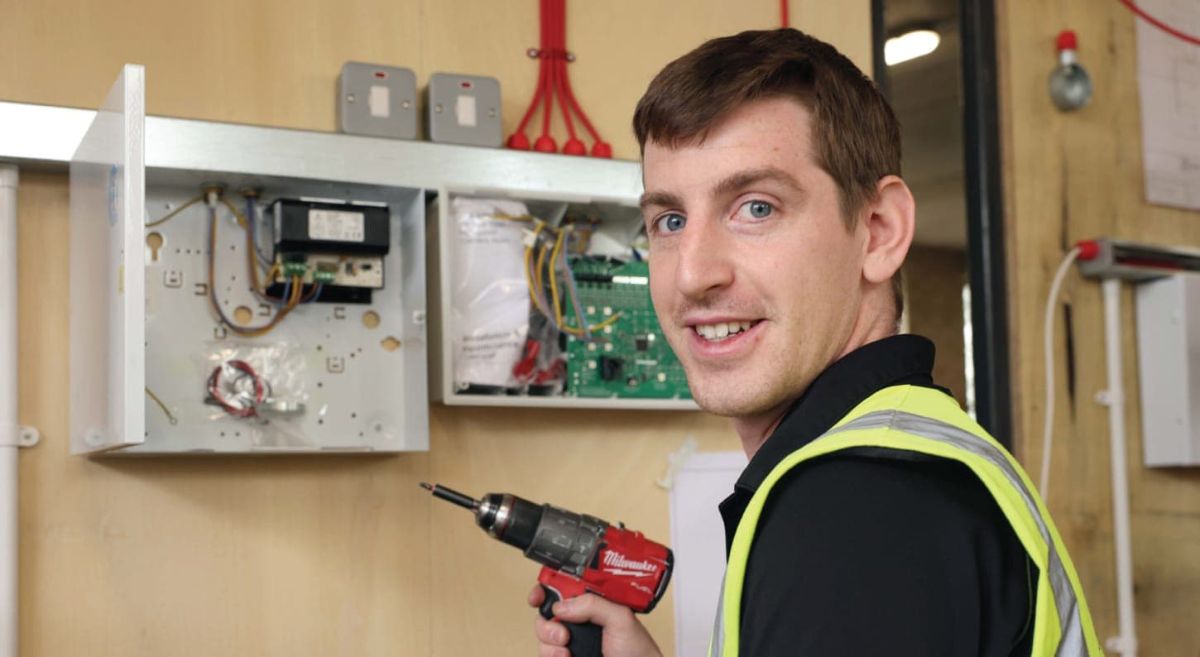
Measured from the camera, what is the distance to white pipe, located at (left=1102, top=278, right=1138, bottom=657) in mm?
2848

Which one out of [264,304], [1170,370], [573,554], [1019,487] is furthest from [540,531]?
[1170,370]

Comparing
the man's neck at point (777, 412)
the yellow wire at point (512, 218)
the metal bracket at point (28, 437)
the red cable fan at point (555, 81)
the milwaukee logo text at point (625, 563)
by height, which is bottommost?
the milwaukee logo text at point (625, 563)

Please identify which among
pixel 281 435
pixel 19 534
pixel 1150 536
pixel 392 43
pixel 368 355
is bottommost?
pixel 1150 536

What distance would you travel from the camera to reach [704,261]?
3.89 ft

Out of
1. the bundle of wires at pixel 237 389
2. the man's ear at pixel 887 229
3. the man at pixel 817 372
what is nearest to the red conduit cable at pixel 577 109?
the bundle of wires at pixel 237 389

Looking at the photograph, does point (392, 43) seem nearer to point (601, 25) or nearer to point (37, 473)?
point (601, 25)

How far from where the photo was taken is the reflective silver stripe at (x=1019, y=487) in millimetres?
948

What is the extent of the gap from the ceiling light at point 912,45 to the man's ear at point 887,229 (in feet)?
5.91

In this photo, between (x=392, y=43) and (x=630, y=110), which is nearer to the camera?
(x=392, y=43)

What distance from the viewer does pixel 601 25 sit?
2.46 metres

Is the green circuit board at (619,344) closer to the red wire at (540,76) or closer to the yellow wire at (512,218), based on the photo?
the yellow wire at (512,218)

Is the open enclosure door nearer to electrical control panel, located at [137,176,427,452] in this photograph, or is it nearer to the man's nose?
electrical control panel, located at [137,176,427,452]

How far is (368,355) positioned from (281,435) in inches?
8.0

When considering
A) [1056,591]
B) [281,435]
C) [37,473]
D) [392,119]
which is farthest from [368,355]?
[1056,591]
